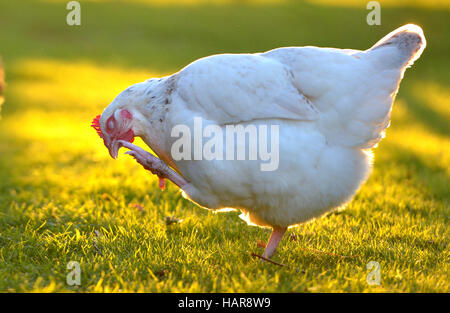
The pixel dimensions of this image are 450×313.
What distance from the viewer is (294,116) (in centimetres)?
304

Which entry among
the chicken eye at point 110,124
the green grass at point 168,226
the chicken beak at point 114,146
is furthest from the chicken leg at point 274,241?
the chicken eye at point 110,124

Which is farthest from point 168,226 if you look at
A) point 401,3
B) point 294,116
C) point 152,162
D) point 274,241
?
point 401,3

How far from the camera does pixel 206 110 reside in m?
3.16

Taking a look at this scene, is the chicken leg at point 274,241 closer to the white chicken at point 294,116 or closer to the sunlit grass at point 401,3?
the white chicken at point 294,116

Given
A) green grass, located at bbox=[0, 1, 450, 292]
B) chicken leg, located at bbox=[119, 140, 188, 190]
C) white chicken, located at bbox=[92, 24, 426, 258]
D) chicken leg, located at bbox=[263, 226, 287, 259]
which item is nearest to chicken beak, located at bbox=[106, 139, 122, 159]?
chicken leg, located at bbox=[119, 140, 188, 190]

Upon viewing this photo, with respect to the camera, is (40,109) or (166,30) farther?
(166,30)

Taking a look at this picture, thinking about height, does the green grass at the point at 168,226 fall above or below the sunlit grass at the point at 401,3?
below

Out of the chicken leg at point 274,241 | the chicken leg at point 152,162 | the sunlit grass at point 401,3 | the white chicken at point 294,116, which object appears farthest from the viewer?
the sunlit grass at point 401,3

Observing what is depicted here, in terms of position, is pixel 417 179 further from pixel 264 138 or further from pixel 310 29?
pixel 310 29

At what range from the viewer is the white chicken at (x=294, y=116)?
3029 mm

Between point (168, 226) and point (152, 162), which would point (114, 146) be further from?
point (168, 226)

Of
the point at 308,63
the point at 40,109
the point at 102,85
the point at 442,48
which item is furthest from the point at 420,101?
the point at 308,63

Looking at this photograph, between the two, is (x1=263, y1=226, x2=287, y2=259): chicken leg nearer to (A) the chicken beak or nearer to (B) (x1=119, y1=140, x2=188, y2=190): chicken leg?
(B) (x1=119, y1=140, x2=188, y2=190): chicken leg
